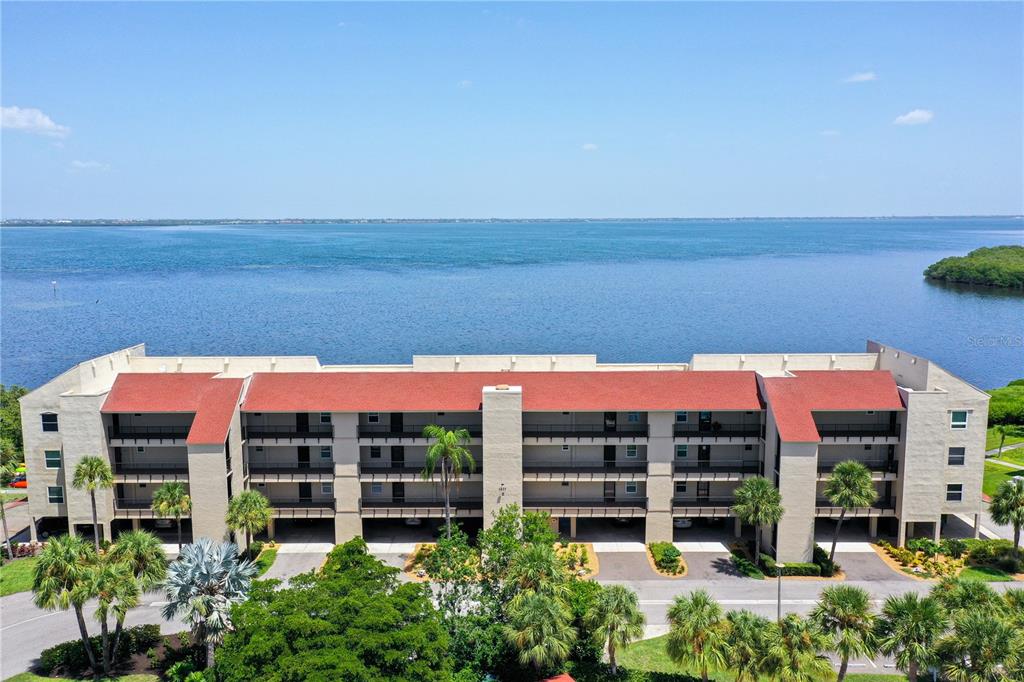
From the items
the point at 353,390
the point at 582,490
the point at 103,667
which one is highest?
the point at 353,390

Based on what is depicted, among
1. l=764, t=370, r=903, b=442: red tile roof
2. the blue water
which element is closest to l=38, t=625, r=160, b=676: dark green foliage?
l=764, t=370, r=903, b=442: red tile roof

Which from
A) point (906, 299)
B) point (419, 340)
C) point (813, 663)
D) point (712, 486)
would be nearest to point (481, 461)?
point (712, 486)

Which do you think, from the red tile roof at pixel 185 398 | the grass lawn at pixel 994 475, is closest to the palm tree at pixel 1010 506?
the grass lawn at pixel 994 475

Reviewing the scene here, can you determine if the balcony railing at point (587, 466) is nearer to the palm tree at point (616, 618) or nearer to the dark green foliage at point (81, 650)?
the palm tree at point (616, 618)

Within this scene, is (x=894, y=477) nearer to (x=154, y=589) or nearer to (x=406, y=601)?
(x=406, y=601)

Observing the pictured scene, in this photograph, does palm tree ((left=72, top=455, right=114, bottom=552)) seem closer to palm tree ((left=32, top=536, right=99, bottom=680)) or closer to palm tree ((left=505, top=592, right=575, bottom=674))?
palm tree ((left=32, top=536, right=99, bottom=680))

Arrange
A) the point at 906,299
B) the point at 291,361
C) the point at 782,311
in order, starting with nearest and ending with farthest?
the point at 291,361, the point at 782,311, the point at 906,299
